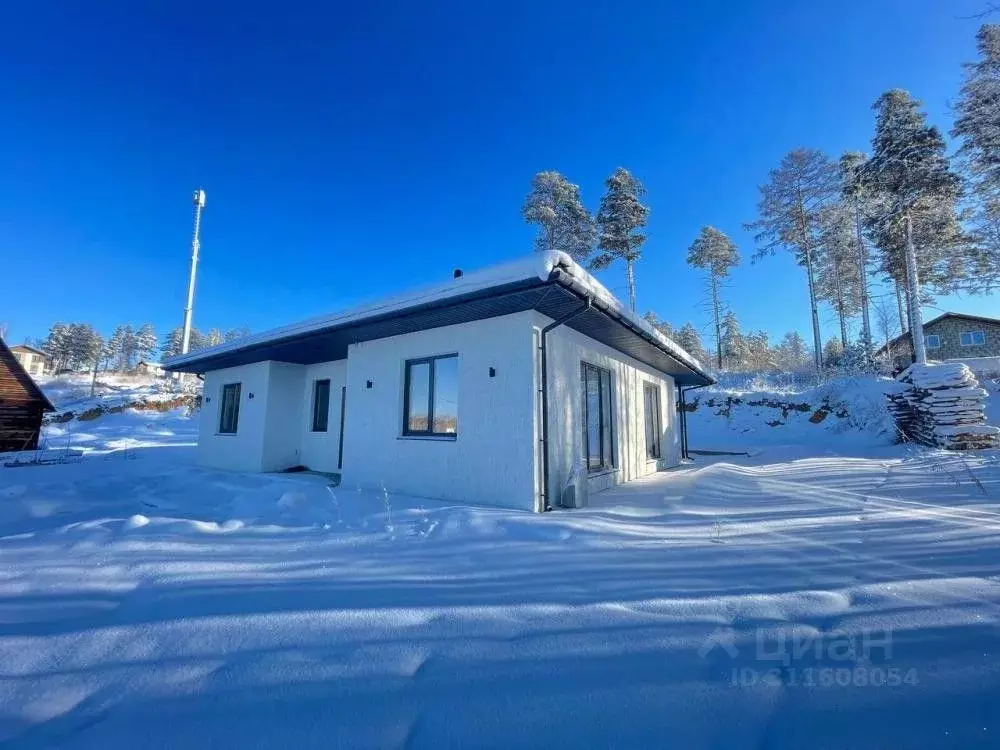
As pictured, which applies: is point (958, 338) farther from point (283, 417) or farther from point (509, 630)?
point (283, 417)

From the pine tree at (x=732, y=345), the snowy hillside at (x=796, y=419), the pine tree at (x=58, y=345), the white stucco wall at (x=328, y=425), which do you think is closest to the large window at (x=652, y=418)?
the snowy hillside at (x=796, y=419)

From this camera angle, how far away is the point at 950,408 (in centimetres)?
871

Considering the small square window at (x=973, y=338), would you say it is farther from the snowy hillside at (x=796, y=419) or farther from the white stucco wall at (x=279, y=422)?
the white stucco wall at (x=279, y=422)

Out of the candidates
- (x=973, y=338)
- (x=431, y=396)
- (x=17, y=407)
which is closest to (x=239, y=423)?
(x=431, y=396)

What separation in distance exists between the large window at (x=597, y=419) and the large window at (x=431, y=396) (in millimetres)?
2046

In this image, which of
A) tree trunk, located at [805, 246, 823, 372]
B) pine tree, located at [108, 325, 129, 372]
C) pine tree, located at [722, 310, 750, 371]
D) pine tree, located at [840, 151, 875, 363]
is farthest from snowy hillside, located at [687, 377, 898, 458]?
pine tree, located at [108, 325, 129, 372]

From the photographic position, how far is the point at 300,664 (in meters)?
1.77

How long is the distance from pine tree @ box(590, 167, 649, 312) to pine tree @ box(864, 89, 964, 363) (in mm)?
8321

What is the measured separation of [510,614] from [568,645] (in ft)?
1.33

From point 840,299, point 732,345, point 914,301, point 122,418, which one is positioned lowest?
point 122,418

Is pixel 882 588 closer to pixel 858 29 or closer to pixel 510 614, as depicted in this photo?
pixel 510 614

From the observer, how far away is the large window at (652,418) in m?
9.27

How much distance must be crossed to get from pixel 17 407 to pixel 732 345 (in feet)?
109

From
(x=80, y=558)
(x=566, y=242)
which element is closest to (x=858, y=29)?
(x=80, y=558)
